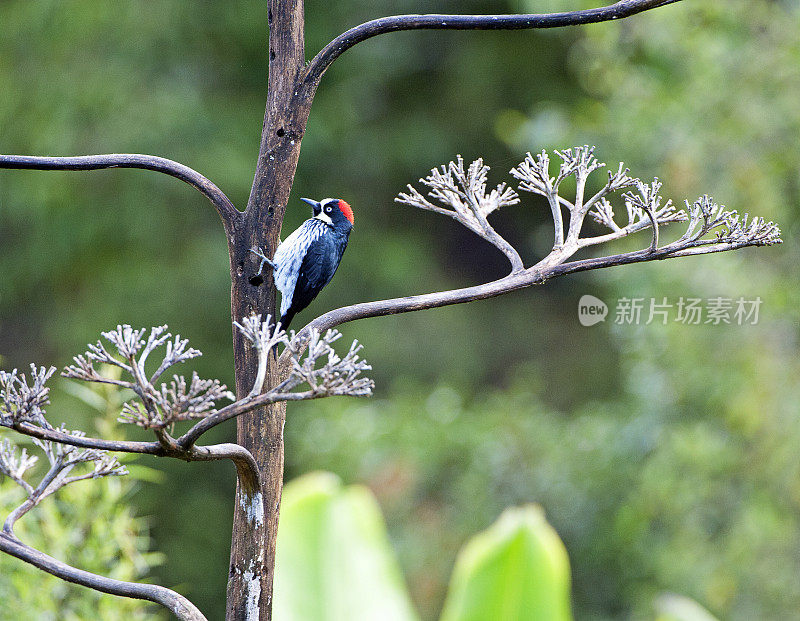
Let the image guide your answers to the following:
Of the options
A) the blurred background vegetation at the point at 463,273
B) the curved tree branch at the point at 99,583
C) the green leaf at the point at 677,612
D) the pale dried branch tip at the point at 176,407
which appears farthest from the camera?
the blurred background vegetation at the point at 463,273

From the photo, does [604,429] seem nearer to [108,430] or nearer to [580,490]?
[580,490]

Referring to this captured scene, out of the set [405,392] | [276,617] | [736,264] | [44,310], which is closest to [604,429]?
[736,264]

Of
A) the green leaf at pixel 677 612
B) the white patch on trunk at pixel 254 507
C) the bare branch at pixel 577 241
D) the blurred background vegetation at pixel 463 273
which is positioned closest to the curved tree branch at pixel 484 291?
the bare branch at pixel 577 241

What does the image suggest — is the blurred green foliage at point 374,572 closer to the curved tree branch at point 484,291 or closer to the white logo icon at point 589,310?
the white logo icon at point 589,310

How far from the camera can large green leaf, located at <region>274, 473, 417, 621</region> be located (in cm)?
163

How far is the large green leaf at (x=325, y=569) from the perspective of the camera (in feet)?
5.34

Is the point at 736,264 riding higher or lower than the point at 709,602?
higher

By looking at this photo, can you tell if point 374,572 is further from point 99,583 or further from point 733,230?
point 733,230

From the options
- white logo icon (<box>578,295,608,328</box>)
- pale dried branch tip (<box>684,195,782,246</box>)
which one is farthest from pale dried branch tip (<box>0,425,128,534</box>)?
white logo icon (<box>578,295,608,328</box>)

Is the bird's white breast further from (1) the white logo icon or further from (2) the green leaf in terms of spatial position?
(1) the white logo icon

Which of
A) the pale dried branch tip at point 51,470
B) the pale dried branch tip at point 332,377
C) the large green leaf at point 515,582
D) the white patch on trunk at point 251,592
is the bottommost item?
the large green leaf at point 515,582

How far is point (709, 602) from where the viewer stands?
8.71 feet

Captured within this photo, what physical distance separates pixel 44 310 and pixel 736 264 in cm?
401

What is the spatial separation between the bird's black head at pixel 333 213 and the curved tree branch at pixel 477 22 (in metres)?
0.24
